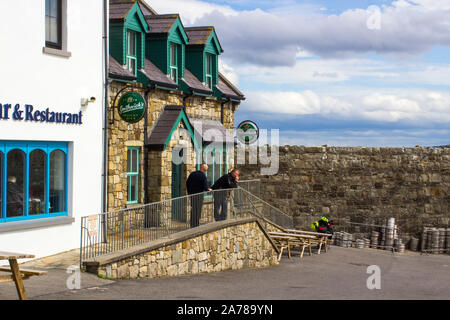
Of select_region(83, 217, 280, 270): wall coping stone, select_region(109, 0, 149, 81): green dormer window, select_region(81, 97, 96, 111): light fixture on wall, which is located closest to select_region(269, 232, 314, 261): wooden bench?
select_region(83, 217, 280, 270): wall coping stone

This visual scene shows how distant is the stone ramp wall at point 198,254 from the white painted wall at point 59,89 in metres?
2.21

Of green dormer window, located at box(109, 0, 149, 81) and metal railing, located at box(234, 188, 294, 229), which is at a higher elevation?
green dormer window, located at box(109, 0, 149, 81)

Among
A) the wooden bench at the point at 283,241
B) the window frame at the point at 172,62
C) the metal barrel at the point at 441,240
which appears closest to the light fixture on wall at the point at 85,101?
the window frame at the point at 172,62

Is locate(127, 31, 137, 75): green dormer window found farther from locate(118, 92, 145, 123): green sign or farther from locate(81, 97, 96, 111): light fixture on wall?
locate(81, 97, 96, 111): light fixture on wall

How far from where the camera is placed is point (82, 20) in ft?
55.3

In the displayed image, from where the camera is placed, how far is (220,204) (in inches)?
760

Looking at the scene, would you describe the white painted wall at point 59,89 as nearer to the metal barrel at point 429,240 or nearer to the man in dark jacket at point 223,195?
the man in dark jacket at point 223,195

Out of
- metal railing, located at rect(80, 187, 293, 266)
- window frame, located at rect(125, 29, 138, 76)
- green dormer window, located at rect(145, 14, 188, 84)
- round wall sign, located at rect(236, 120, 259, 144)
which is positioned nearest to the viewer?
metal railing, located at rect(80, 187, 293, 266)

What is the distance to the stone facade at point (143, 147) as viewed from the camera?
60.6 feet

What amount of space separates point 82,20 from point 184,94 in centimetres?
675

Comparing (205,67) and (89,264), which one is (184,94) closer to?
(205,67)

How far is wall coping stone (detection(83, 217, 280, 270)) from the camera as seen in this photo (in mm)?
13492

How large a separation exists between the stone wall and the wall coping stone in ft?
31.3
